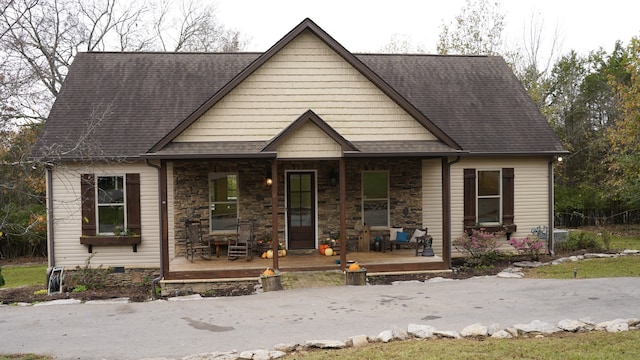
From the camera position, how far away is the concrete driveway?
743 cm

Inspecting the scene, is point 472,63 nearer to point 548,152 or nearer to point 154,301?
point 548,152

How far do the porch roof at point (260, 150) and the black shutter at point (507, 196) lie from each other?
3.24m

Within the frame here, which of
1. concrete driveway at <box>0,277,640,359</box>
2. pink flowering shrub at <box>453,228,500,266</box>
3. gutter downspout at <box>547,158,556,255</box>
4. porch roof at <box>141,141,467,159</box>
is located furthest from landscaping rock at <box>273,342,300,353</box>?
gutter downspout at <box>547,158,556,255</box>

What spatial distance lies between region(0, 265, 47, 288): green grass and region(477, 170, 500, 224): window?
12.4 m

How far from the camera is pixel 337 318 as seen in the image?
8500mm

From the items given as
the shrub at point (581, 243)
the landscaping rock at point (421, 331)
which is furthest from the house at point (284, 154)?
the landscaping rock at point (421, 331)

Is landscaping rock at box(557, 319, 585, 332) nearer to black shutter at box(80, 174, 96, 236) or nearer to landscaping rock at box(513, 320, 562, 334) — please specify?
landscaping rock at box(513, 320, 562, 334)

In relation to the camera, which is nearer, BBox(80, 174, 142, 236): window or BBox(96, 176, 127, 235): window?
BBox(80, 174, 142, 236): window

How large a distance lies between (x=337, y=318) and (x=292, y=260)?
184 inches

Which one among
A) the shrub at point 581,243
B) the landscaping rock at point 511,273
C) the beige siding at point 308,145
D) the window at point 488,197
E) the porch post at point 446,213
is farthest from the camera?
the shrub at point 581,243

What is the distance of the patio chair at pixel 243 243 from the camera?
42.5ft

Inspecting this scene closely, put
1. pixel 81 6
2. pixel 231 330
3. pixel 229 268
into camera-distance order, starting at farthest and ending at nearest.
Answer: pixel 81 6, pixel 229 268, pixel 231 330

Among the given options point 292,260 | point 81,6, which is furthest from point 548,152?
point 81,6

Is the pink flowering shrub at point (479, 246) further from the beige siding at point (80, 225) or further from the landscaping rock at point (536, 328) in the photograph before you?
the beige siding at point (80, 225)
